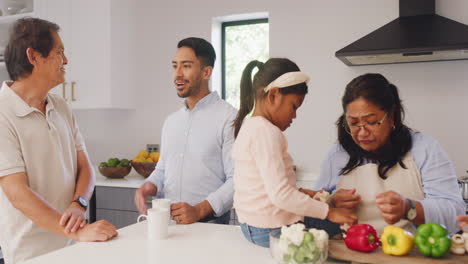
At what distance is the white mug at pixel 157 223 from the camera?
56.4 inches

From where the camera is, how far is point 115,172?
11.5 feet

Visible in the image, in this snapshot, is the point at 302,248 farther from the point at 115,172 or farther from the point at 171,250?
the point at 115,172

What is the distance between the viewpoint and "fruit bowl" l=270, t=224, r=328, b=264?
41.7 inches

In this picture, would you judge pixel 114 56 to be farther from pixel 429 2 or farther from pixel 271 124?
→ pixel 271 124

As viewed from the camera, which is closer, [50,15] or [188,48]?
[188,48]

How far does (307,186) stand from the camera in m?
3.20

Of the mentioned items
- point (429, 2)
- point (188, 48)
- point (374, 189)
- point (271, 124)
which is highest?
point (429, 2)

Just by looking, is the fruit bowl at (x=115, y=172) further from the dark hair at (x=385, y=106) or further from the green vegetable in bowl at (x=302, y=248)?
the green vegetable in bowl at (x=302, y=248)

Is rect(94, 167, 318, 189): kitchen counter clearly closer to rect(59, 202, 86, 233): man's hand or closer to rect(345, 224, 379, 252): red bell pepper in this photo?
rect(59, 202, 86, 233): man's hand

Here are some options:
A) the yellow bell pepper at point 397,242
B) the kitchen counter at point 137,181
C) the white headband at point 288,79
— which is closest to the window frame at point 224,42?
the kitchen counter at point 137,181

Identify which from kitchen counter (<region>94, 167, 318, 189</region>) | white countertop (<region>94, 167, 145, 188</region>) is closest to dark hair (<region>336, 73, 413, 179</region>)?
kitchen counter (<region>94, 167, 318, 189</region>)

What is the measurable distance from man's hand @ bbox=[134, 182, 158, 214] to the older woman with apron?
0.77 m

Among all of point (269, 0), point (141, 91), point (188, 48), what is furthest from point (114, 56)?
point (188, 48)

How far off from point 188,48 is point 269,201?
103 centimetres
